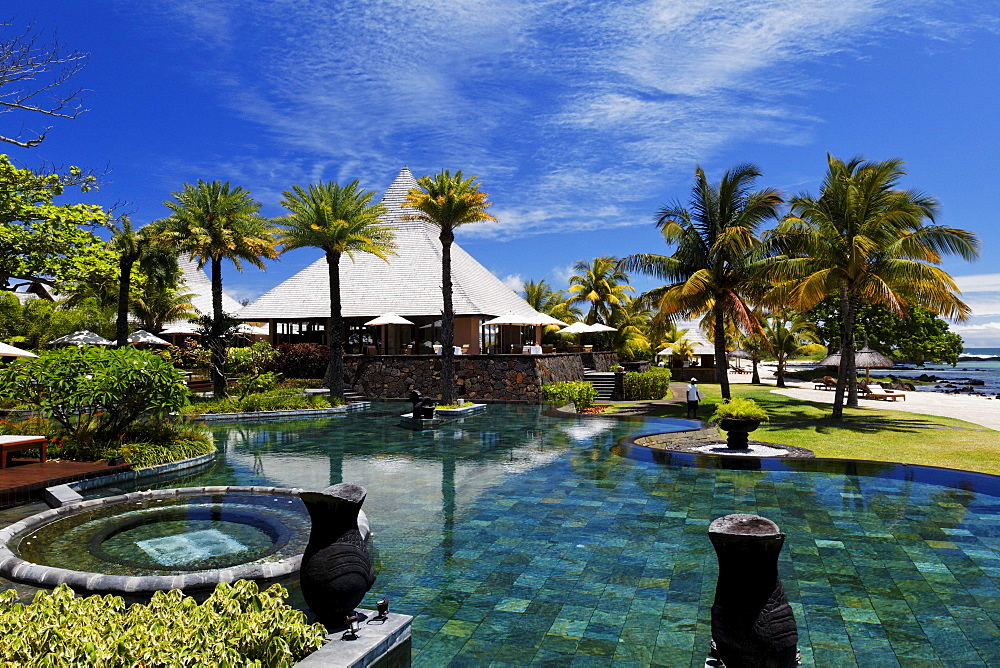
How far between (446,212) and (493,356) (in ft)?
25.2

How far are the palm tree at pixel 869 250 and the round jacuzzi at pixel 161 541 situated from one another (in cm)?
1867

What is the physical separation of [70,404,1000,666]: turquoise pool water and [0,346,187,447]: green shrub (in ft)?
6.50

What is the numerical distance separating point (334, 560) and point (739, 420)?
1195 cm

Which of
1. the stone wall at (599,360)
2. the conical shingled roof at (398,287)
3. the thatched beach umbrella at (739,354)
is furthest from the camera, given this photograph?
the thatched beach umbrella at (739,354)

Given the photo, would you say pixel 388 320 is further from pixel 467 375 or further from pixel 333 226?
pixel 333 226

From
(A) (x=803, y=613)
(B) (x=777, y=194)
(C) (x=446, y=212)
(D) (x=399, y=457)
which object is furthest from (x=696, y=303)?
(A) (x=803, y=613)

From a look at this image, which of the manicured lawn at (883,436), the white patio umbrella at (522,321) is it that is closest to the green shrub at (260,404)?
the white patio umbrella at (522,321)

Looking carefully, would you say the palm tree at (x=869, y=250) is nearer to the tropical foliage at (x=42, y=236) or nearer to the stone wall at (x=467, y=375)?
the stone wall at (x=467, y=375)

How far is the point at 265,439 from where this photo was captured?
1769cm

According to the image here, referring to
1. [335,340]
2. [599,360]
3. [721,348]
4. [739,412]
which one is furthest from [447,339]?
[599,360]

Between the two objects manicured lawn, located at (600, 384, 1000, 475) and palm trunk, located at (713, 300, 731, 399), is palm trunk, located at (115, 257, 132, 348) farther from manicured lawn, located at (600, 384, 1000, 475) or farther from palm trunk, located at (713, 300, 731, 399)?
palm trunk, located at (713, 300, 731, 399)

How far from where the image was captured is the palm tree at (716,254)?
80.5 ft

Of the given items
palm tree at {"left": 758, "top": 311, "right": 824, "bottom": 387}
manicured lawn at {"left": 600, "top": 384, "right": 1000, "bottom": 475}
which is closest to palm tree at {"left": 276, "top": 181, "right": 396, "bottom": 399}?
manicured lawn at {"left": 600, "top": 384, "right": 1000, "bottom": 475}

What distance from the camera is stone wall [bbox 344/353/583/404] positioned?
94.4ft
